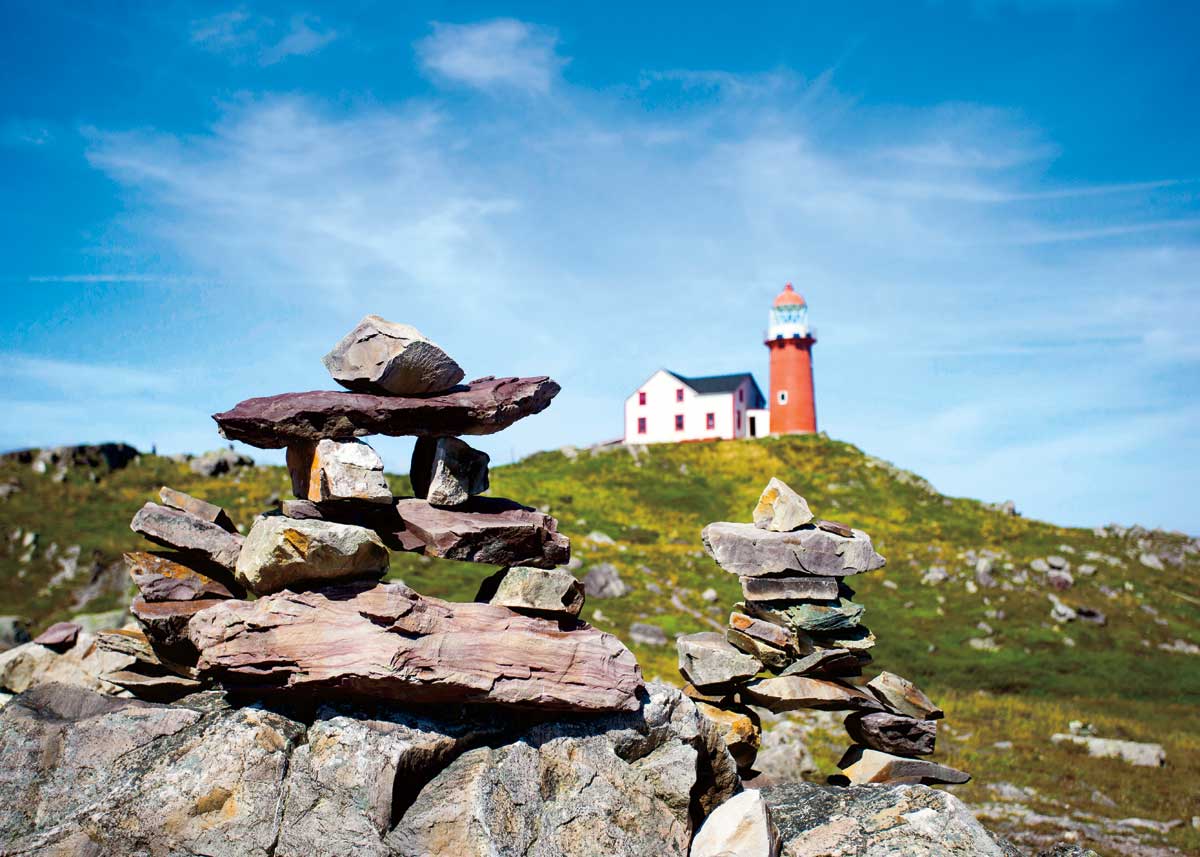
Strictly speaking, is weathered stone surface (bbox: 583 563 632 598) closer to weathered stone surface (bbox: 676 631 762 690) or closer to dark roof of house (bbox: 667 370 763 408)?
weathered stone surface (bbox: 676 631 762 690)

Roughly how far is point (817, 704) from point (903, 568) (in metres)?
36.2

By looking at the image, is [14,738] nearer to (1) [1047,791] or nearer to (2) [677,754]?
(2) [677,754]

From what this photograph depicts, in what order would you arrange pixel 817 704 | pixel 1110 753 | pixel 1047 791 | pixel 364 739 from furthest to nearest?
1. pixel 1110 753
2. pixel 1047 791
3. pixel 817 704
4. pixel 364 739

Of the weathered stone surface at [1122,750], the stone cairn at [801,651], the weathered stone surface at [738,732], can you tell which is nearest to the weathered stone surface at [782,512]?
the stone cairn at [801,651]

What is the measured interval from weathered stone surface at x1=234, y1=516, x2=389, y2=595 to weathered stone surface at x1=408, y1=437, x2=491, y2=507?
105 centimetres

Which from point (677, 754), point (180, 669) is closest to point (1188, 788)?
point (677, 754)

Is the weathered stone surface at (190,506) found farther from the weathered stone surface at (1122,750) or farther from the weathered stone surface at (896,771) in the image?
the weathered stone surface at (1122,750)

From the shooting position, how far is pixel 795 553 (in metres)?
13.8

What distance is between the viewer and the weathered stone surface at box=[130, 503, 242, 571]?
38.3ft

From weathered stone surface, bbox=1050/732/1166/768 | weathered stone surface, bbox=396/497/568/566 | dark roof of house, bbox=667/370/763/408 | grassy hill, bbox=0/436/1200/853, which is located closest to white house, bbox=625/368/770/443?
dark roof of house, bbox=667/370/763/408

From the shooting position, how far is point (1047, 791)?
21078mm

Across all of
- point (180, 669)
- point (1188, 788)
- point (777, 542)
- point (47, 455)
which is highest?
point (47, 455)

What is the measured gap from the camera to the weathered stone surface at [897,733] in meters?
13.5

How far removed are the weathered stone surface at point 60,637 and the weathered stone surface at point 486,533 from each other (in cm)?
864
